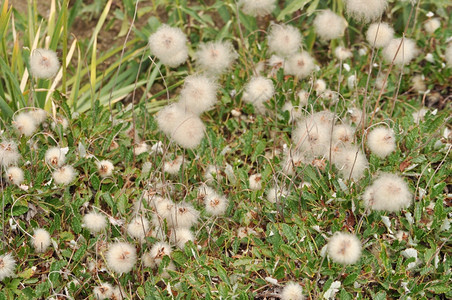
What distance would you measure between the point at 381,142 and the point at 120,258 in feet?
4.01

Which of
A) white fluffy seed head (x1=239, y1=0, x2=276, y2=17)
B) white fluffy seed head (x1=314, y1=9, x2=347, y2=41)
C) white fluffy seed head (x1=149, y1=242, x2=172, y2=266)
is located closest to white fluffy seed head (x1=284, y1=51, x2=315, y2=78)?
white fluffy seed head (x1=314, y1=9, x2=347, y2=41)

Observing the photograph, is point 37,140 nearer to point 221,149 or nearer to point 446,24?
point 221,149

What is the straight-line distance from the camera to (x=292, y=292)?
228cm

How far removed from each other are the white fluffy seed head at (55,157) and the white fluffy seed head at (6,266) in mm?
498

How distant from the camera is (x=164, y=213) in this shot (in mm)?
2570

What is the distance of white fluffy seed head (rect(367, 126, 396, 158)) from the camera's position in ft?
8.11

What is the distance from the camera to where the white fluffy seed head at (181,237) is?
8.32ft

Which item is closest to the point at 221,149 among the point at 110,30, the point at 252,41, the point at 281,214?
the point at 281,214

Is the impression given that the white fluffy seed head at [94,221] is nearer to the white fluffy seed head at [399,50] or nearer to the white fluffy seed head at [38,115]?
the white fluffy seed head at [38,115]

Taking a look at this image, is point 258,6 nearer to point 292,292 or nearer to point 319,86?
point 319,86

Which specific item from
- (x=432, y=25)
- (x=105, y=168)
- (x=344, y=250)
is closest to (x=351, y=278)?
(x=344, y=250)

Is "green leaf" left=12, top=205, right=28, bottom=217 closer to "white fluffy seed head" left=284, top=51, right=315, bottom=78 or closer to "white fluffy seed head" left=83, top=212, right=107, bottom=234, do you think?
"white fluffy seed head" left=83, top=212, right=107, bottom=234

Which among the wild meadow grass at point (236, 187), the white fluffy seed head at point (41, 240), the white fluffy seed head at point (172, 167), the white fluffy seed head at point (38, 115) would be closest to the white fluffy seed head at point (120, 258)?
the wild meadow grass at point (236, 187)

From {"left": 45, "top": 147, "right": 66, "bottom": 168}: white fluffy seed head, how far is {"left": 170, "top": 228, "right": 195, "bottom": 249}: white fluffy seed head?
2.20 ft
